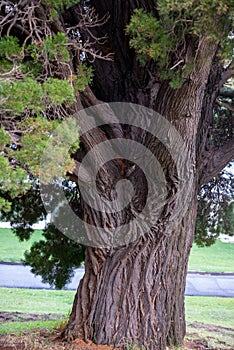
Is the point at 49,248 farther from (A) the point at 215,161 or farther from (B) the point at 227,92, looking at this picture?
(B) the point at 227,92

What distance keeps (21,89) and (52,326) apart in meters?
3.94

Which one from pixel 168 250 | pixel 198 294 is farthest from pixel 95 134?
pixel 198 294

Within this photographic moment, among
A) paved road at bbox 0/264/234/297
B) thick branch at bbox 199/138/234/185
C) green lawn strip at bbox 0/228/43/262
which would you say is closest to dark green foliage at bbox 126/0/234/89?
thick branch at bbox 199/138/234/185

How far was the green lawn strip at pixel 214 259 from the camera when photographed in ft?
51.2

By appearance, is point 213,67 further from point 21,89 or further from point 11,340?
point 11,340

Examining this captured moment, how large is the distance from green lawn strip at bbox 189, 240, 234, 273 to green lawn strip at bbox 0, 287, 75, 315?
5.53 metres

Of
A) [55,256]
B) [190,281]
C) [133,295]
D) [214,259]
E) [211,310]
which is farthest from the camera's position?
[214,259]

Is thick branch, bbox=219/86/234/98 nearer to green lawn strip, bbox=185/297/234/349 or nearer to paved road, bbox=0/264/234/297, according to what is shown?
green lawn strip, bbox=185/297/234/349

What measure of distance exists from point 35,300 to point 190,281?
4821mm

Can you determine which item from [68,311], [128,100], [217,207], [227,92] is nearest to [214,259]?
[68,311]

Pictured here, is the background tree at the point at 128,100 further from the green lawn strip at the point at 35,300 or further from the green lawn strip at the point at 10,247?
the green lawn strip at the point at 10,247

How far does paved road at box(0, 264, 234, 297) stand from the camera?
11578 millimetres

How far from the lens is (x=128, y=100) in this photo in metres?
5.27

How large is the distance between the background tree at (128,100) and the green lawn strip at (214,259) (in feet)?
32.8
